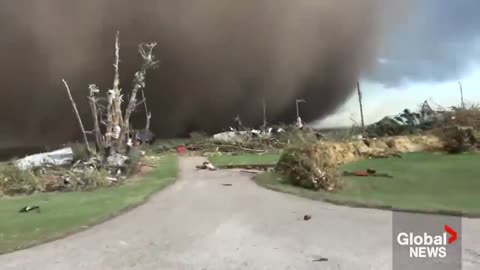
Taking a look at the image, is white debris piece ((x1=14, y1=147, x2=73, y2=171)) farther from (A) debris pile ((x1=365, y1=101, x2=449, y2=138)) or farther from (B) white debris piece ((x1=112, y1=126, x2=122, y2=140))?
(A) debris pile ((x1=365, y1=101, x2=449, y2=138))

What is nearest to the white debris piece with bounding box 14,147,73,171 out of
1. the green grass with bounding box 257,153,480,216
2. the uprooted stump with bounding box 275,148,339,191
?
the green grass with bounding box 257,153,480,216

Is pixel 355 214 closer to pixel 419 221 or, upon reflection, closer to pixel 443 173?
pixel 419 221

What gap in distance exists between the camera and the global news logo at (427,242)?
25.2 feet

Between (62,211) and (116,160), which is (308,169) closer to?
(62,211)

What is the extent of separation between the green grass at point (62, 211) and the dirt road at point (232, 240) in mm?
551

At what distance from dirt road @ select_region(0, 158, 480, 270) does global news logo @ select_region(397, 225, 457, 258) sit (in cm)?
28

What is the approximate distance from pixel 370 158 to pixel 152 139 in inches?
992

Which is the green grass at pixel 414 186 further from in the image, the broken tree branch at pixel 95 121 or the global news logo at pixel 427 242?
the broken tree branch at pixel 95 121

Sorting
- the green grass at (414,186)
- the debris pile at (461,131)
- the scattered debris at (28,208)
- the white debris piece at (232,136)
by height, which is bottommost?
the white debris piece at (232,136)

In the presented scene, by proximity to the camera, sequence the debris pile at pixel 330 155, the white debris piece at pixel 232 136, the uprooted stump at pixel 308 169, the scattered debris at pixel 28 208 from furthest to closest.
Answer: the white debris piece at pixel 232 136 → the debris pile at pixel 330 155 → the uprooted stump at pixel 308 169 → the scattered debris at pixel 28 208

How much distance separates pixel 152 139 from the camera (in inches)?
1658

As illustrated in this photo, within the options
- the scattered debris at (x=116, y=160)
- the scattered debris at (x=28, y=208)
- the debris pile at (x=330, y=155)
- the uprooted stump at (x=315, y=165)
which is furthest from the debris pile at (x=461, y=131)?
the scattered debris at (x=28, y=208)

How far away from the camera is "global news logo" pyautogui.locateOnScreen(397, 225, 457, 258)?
767 centimetres

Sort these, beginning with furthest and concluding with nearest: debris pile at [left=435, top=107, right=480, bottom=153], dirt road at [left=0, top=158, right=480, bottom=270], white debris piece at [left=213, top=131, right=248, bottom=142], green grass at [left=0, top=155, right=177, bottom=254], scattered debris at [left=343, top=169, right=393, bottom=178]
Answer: white debris piece at [left=213, top=131, right=248, bottom=142] < debris pile at [left=435, top=107, right=480, bottom=153] < scattered debris at [left=343, top=169, right=393, bottom=178] < green grass at [left=0, top=155, right=177, bottom=254] < dirt road at [left=0, top=158, right=480, bottom=270]
